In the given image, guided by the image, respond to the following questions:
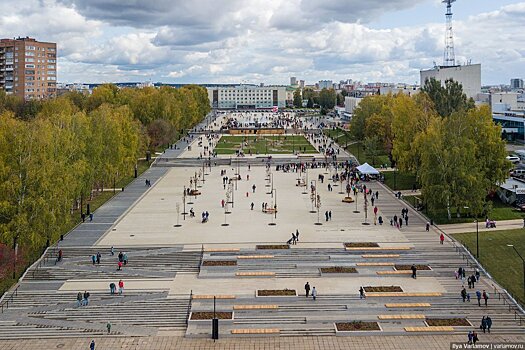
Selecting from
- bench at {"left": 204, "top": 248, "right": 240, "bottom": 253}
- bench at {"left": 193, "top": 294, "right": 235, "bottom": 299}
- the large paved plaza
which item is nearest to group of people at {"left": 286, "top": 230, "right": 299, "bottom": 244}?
the large paved plaza

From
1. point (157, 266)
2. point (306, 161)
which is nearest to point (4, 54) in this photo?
→ point (306, 161)

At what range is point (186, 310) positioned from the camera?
97.2 ft

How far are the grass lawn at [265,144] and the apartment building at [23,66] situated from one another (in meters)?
57.8

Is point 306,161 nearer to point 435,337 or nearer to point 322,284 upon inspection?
point 322,284

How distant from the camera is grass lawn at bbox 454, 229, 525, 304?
109 ft

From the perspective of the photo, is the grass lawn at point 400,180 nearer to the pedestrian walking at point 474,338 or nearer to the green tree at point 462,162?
the green tree at point 462,162

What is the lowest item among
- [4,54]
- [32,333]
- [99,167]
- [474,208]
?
[32,333]

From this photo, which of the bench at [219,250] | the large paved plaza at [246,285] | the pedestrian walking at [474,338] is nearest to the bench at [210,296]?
the large paved plaza at [246,285]

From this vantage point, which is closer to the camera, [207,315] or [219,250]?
[207,315]

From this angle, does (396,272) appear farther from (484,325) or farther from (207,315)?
(207,315)

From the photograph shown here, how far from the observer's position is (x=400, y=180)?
71.1 metres

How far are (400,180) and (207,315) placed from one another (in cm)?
4763

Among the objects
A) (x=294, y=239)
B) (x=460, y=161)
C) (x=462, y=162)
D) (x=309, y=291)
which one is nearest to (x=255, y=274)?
(x=309, y=291)

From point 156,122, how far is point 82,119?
146 feet
